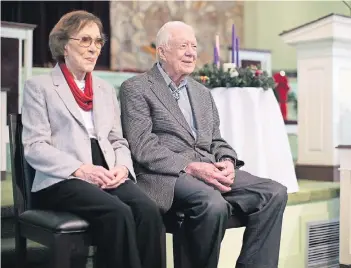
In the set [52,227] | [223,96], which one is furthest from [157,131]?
[223,96]

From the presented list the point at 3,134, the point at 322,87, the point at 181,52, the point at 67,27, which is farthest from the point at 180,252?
the point at 322,87

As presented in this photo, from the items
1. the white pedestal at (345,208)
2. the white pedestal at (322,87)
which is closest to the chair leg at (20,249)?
the white pedestal at (345,208)

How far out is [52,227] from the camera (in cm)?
200

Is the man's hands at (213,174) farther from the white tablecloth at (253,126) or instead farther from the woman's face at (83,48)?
the white tablecloth at (253,126)

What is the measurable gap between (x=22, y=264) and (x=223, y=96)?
5.53 ft

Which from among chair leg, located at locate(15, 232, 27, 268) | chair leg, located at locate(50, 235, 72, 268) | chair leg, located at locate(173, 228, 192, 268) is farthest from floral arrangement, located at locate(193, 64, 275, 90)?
chair leg, located at locate(50, 235, 72, 268)

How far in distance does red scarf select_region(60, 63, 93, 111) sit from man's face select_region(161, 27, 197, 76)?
401 millimetres

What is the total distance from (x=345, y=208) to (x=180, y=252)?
1519 millimetres

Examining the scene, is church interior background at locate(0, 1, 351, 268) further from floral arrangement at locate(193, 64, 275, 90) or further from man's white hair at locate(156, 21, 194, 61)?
man's white hair at locate(156, 21, 194, 61)

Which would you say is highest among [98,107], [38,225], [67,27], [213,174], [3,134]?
[67,27]

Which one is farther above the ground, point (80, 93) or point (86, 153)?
point (80, 93)

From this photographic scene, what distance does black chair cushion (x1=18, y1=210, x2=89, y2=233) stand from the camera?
6.53 ft

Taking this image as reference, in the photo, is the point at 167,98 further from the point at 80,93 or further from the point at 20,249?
the point at 20,249

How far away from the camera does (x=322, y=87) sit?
4.19 m
